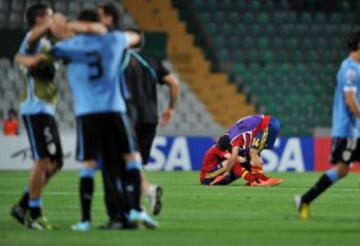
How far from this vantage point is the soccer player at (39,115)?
11.3 metres

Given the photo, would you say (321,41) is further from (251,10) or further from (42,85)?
(42,85)

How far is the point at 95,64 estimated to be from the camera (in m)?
10.6

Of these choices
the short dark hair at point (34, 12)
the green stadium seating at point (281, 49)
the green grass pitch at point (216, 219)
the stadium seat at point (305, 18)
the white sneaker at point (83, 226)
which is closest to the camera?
the green grass pitch at point (216, 219)

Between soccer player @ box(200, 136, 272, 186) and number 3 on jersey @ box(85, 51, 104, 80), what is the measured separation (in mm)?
8634

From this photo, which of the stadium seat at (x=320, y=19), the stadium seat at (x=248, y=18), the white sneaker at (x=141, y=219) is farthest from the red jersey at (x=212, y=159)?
the stadium seat at (x=320, y=19)

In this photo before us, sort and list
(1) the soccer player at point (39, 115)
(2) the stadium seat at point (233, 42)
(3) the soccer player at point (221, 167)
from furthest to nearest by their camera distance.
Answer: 1. (2) the stadium seat at point (233, 42)
2. (3) the soccer player at point (221, 167)
3. (1) the soccer player at point (39, 115)

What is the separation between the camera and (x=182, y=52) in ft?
114

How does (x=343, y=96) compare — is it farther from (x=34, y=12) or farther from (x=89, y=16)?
(x=34, y=12)

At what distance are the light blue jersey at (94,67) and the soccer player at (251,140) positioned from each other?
8401 mm

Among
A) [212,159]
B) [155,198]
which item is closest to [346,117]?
[155,198]

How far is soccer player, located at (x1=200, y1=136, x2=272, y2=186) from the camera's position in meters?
19.1

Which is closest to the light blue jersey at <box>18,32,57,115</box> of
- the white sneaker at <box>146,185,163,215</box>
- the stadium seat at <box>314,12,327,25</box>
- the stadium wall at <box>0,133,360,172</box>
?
the white sneaker at <box>146,185,163,215</box>

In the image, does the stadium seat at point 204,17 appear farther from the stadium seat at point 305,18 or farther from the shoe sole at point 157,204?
the shoe sole at point 157,204

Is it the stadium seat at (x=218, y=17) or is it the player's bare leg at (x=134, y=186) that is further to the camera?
the stadium seat at (x=218, y=17)
